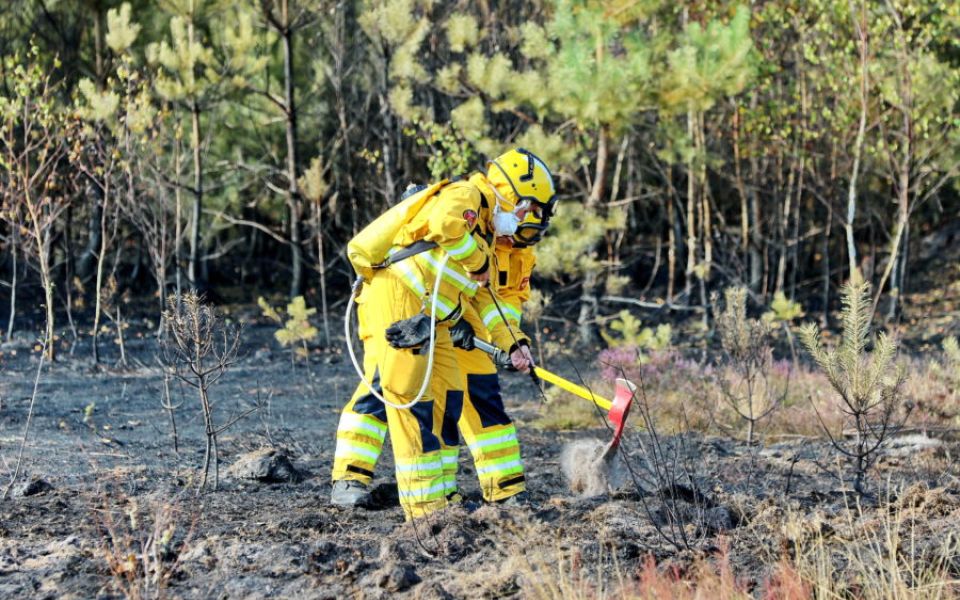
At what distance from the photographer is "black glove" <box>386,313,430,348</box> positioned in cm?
552

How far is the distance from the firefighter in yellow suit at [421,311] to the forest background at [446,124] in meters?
5.08

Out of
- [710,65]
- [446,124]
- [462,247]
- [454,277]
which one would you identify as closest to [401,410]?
[454,277]

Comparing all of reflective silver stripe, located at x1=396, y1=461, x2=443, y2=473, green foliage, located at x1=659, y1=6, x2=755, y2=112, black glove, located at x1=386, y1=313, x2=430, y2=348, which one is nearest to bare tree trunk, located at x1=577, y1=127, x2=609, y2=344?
green foliage, located at x1=659, y1=6, x2=755, y2=112

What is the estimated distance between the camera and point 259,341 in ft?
47.0

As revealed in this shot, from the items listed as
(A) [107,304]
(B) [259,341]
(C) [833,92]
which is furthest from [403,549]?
(C) [833,92]

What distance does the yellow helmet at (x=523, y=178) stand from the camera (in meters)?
5.92

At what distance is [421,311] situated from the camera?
576 cm

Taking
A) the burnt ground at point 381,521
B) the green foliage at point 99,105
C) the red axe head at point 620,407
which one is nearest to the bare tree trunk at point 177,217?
the green foliage at point 99,105

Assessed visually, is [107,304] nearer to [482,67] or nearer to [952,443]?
[482,67]

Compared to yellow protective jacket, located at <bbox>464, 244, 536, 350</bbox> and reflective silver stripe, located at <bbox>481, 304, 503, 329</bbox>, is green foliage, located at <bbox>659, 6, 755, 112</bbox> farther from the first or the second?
reflective silver stripe, located at <bbox>481, 304, 503, 329</bbox>

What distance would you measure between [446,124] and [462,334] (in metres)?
7.23

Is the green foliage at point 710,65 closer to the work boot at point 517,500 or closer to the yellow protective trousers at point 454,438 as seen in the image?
the yellow protective trousers at point 454,438

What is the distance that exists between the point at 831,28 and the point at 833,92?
1470 millimetres

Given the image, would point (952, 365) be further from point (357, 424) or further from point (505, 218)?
point (357, 424)
